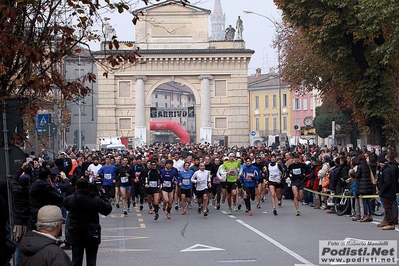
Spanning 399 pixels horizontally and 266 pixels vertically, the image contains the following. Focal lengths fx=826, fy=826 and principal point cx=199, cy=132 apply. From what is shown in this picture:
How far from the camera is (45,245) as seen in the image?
693cm

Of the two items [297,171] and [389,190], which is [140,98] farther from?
[389,190]

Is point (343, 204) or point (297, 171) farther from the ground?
point (297, 171)

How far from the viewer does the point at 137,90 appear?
239ft

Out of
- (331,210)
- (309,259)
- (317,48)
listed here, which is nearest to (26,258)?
(309,259)

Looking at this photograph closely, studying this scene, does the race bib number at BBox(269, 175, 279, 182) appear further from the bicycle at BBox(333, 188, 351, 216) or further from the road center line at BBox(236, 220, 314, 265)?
the road center line at BBox(236, 220, 314, 265)

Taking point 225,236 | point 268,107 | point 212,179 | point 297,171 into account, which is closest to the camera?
point 225,236

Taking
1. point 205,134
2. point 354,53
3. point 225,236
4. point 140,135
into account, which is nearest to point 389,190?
point 225,236

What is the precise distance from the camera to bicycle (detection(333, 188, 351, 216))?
77.9 feet

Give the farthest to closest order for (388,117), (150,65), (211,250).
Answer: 1. (150,65)
2. (388,117)
3. (211,250)

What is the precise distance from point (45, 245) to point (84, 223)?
4971mm

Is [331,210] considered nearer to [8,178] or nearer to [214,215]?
[214,215]

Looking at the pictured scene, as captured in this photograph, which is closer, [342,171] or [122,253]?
[122,253]

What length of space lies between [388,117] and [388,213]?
14.7m
